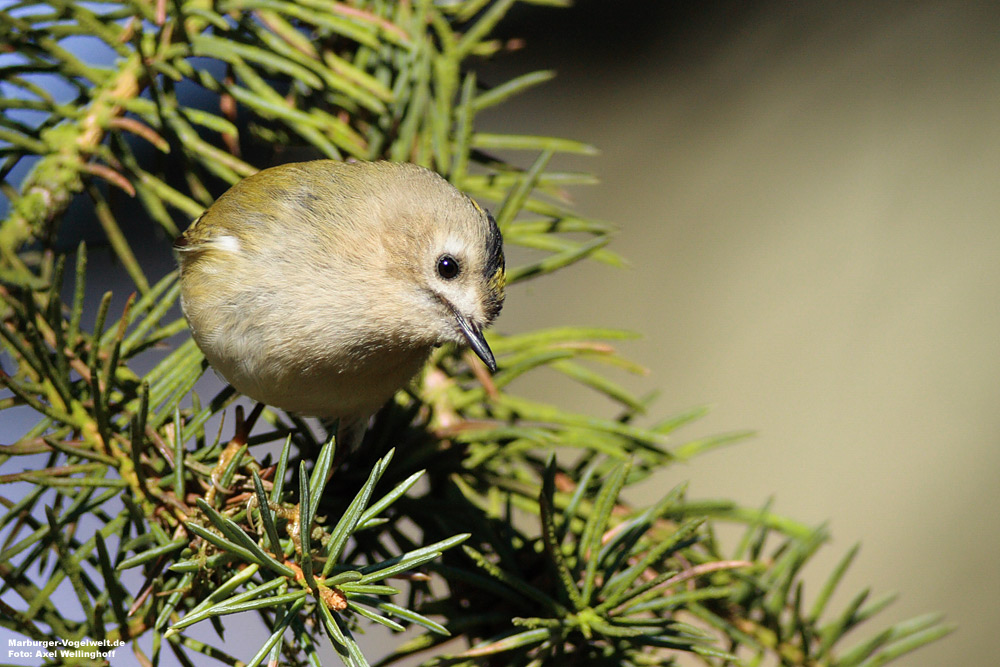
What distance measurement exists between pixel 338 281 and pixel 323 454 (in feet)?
1.20

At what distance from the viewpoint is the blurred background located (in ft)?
5.64

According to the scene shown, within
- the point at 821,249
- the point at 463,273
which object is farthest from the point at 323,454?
the point at 821,249

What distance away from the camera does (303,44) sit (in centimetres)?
91

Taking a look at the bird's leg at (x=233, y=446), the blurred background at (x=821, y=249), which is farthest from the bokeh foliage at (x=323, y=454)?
the blurred background at (x=821, y=249)

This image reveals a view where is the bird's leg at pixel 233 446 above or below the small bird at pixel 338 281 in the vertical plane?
below

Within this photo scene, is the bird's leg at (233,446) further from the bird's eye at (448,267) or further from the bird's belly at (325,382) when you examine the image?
the bird's eye at (448,267)

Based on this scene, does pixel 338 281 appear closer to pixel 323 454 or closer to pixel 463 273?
pixel 463 273

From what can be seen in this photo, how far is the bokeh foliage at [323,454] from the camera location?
2.13 ft

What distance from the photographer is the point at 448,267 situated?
0.99 m

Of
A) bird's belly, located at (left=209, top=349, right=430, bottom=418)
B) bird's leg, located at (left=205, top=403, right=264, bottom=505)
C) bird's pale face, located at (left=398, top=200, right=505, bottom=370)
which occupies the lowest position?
bird's leg, located at (left=205, top=403, right=264, bottom=505)

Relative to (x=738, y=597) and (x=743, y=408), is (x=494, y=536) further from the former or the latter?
(x=743, y=408)

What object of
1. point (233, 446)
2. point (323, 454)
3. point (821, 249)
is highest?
point (821, 249)

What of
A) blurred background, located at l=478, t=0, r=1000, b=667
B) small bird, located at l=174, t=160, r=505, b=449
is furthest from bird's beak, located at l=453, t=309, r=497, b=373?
blurred background, located at l=478, t=0, r=1000, b=667

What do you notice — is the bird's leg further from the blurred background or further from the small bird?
the blurred background
